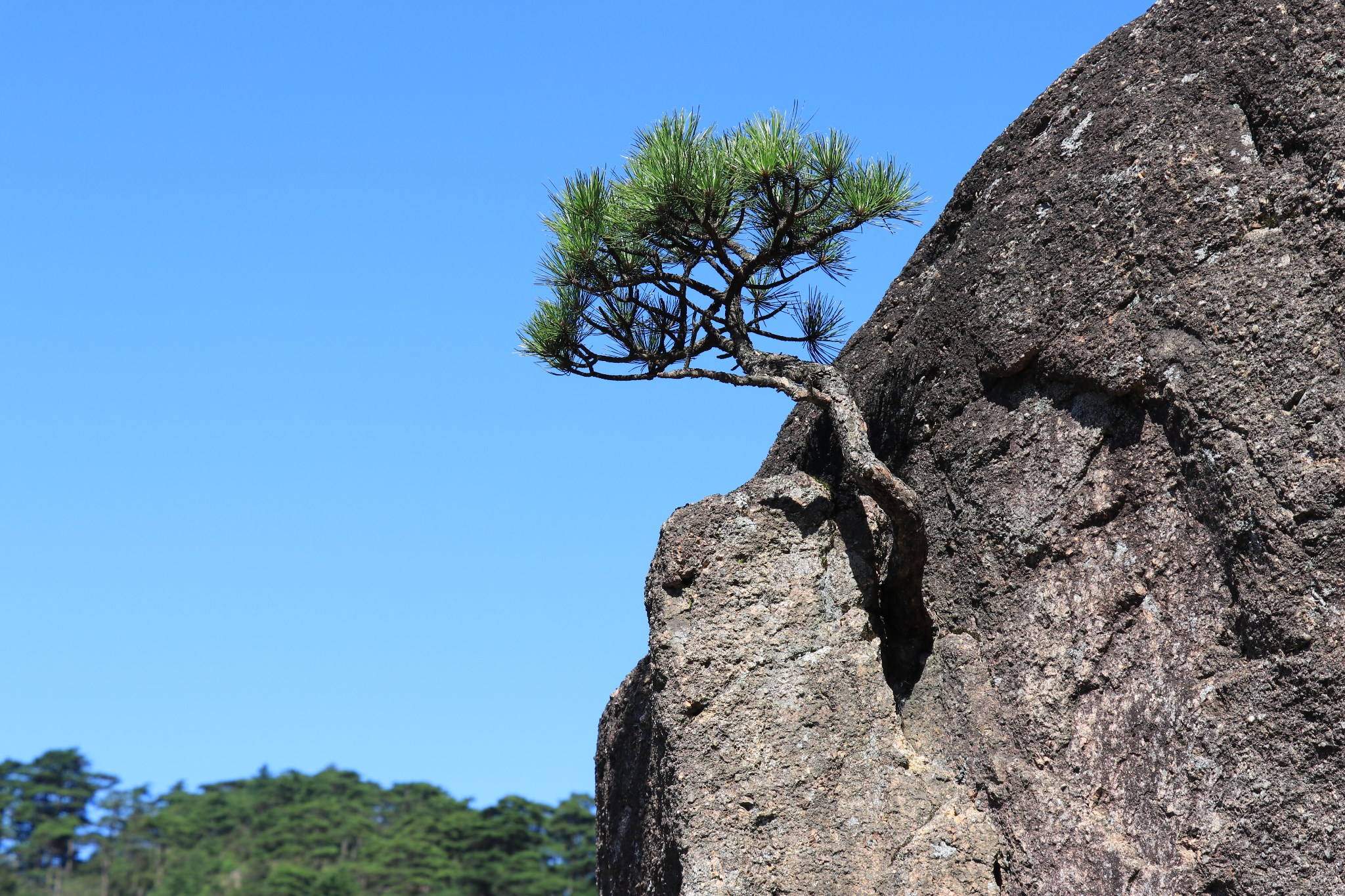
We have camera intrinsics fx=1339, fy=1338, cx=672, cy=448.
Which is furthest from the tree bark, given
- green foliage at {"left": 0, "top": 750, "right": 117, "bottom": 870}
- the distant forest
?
green foliage at {"left": 0, "top": 750, "right": 117, "bottom": 870}

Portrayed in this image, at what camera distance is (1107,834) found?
5613 mm

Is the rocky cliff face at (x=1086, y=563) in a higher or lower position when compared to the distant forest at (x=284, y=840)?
lower

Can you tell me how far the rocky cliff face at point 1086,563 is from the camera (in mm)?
5336

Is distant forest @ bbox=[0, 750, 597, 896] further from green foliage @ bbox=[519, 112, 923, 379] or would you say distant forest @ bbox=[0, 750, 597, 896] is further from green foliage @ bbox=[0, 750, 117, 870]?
green foliage @ bbox=[519, 112, 923, 379]

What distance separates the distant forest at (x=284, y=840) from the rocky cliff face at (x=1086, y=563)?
135 feet

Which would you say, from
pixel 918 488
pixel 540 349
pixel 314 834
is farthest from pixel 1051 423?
pixel 314 834

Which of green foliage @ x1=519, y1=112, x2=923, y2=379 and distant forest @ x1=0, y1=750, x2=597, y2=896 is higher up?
distant forest @ x1=0, y1=750, x2=597, y2=896

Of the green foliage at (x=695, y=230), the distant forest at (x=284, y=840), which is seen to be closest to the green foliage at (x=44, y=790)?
the distant forest at (x=284, y=840)

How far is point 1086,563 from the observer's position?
602cm

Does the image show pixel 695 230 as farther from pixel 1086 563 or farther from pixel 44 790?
pixel 44 790

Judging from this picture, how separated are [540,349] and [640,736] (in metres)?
2.30

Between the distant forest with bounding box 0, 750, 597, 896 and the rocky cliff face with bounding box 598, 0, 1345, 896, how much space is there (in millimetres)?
41031

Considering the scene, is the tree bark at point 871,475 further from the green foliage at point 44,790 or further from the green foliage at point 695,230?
the green foliage at point 44,790

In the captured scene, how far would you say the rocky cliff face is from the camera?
5.34 m
